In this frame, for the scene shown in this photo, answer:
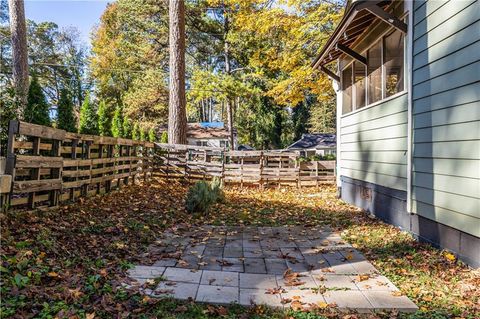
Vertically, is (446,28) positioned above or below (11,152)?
above

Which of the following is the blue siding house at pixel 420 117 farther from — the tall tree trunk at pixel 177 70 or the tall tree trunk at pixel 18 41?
the tall tree trunk at pixel 18 41

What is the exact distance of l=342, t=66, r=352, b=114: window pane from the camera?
8305 millimetres

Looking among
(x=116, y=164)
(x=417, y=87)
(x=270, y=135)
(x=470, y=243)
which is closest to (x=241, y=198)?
(x=116, y=164)

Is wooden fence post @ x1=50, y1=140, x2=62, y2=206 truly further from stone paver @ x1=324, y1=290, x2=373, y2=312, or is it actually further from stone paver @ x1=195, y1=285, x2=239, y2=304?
stone paver @ x1=324, y1=290, x2=373, y2=312

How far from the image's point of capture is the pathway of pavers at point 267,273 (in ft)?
9.47

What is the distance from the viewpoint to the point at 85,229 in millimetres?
4359

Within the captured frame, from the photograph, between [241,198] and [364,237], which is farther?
[241,198]

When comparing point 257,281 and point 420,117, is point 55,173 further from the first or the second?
point 420,117

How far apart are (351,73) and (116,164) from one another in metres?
6.07

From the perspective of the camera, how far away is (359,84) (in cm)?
753

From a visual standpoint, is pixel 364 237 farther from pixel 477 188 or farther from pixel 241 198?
pixel 241 198

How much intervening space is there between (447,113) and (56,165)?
535cm

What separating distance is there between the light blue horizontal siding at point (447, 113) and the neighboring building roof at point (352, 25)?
0.83m

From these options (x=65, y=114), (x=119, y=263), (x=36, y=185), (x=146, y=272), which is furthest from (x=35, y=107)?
(x=146, y=272)
